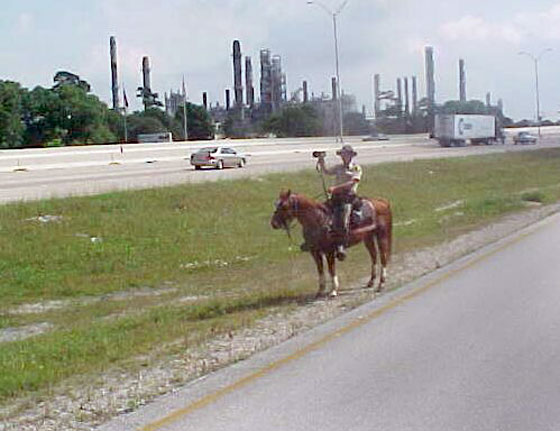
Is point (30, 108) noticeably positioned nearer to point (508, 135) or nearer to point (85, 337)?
point (508, 135)

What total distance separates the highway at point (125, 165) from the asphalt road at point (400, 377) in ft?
73.0

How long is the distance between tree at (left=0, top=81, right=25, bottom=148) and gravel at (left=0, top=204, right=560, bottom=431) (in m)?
71.1

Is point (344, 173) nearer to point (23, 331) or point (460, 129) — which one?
point (23, 331)

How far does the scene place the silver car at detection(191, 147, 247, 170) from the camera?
189 feet

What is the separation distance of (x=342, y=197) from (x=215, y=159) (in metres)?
43.0

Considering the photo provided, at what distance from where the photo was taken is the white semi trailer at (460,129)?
99750 mm

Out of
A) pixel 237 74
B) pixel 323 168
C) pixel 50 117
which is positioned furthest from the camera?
pixel 237 74

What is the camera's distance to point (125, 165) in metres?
62.2

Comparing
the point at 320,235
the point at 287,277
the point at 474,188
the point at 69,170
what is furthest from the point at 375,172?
the point at 320,235

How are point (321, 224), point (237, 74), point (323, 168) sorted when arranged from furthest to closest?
point (237, 74)
point (323, 168)
point (321, 224)

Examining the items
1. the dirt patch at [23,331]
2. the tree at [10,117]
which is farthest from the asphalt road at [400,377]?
the tree at [10,117]

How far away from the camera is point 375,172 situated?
51062mm

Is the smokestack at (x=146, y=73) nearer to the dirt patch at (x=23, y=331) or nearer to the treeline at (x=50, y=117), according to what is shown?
the treeline at (x=50, y=117)

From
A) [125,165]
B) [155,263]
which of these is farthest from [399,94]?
[155,263]
